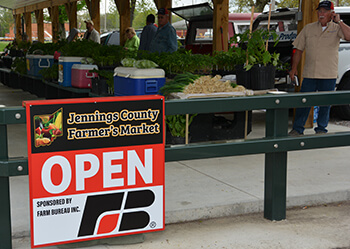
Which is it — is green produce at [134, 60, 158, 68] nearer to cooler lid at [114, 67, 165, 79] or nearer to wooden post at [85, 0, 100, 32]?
cooler lid at [114, 67, 165, 79]

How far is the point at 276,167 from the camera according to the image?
13.6 ft

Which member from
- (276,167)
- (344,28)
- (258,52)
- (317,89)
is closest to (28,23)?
(317,89)

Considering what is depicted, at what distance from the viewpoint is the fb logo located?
3.48 meters

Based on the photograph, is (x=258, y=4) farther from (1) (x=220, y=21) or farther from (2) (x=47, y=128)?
(2) (x=47, y=128)

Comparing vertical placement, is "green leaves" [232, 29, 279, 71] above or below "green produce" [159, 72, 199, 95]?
above

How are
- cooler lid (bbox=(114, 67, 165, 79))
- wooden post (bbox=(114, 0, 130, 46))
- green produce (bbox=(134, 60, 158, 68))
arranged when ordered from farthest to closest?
wooden post (bbox=(114, 0, 130, 46)) → green produce (bbox=(134, 60, 158, 68)) → cooler lid (bbox=(114, 67, 165, 79))

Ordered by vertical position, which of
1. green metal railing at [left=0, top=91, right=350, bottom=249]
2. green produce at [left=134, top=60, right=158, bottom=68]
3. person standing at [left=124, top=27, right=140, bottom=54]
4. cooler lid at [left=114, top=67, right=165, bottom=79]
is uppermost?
person standing at [left=124, top=27, right=140, bottom=54]

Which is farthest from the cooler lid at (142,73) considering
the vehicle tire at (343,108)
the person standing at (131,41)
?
the person standing at (131,41)

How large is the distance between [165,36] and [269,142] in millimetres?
4421

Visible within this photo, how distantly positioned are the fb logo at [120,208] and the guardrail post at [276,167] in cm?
106

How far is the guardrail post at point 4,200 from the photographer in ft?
10.9

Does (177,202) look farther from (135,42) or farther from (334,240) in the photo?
(135,42)

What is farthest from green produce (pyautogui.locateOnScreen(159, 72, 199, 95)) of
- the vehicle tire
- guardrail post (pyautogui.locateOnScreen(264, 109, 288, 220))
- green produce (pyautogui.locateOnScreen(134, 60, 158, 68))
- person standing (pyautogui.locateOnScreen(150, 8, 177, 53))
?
the vehicle tire

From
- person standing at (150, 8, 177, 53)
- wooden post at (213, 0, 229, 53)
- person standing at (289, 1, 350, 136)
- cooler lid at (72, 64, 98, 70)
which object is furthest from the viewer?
wooden post at (213, 0, 229, 53)
